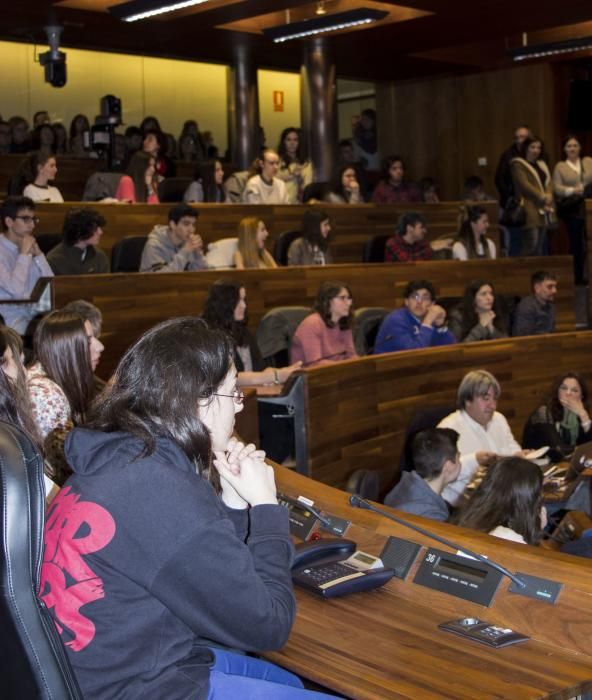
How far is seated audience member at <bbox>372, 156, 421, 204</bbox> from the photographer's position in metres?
9.45

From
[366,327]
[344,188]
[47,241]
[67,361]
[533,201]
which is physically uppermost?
[344,188]

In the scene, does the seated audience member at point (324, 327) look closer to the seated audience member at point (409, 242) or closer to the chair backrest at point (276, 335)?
the chair backrest at point (276, 335)

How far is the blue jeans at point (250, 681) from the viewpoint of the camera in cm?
167

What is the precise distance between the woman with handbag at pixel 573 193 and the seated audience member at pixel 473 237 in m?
1.59

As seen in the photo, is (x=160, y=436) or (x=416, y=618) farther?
(x=416, y=618)

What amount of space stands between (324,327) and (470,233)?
259cm

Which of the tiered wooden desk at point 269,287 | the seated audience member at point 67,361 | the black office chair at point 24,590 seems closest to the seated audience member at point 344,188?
the tiered wooden desk at point 269,287

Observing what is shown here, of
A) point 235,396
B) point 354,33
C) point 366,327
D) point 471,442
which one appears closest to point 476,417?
point 471,442

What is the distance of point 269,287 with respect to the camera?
6.13 meters

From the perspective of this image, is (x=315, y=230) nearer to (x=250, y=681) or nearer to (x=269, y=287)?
(x=269, y=287)

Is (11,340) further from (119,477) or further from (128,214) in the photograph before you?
(128,214)

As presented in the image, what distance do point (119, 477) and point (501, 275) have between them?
20.0ft

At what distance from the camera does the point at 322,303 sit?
18.4 ft

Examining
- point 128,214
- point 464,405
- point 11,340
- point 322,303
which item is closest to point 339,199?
point 128,214
